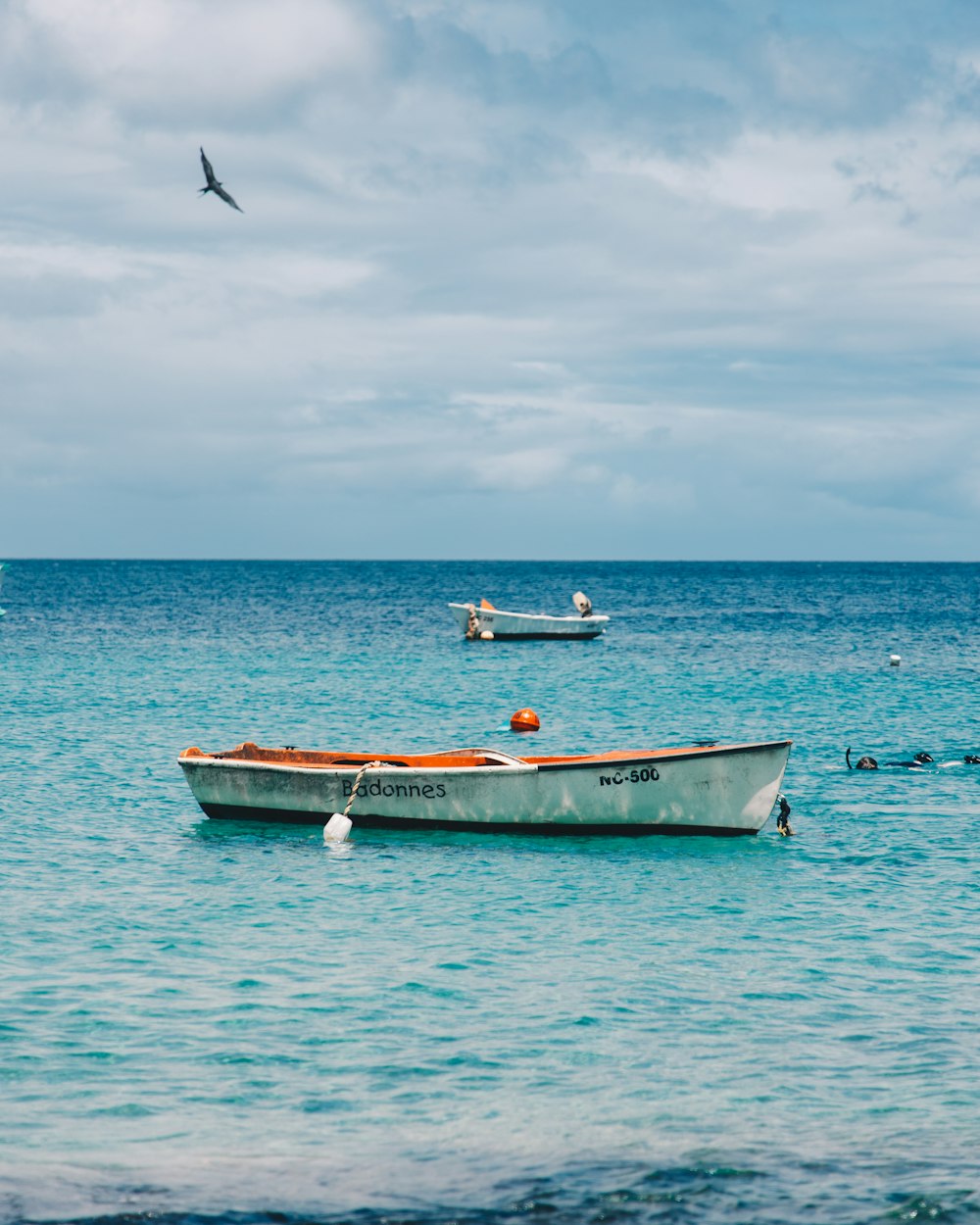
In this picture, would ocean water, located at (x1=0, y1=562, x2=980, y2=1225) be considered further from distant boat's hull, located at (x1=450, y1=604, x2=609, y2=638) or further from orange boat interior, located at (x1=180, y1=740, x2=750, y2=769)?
distant boat's hull, located at (x1=450, y1=604, x2=609, y2=638)

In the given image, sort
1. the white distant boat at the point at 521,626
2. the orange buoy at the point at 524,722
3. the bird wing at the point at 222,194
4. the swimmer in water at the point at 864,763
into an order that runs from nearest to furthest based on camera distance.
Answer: the bird wing at the point at 222,194, the swimmer in water at the point at 864,763, the orange buoy at the point at 524,722, the white distant boat at the point at 521,626

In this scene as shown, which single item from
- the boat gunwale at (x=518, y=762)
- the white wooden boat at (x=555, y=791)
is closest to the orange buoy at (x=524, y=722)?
the boat gunwale at (x=518, y=762)

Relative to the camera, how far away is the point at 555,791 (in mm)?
22484

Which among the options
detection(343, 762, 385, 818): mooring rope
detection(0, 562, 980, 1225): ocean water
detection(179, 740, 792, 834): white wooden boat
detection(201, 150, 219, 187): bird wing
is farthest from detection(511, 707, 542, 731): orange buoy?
detection(201, 150, 219, 187): bird wing

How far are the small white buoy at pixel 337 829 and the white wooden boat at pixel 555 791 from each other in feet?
2.03

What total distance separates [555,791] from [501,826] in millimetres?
1142

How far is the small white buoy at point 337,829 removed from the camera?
22250 millimetres

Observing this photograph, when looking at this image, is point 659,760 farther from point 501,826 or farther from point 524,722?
point 524,722

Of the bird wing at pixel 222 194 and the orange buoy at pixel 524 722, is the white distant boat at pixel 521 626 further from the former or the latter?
the bird wing at pixel 222 194

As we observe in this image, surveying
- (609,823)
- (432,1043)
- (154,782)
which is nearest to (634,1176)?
(432,1043)

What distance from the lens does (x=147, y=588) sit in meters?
151

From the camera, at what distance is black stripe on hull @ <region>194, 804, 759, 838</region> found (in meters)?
22.6

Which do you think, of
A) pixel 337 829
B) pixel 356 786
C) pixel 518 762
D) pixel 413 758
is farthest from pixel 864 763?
pixel 337 829

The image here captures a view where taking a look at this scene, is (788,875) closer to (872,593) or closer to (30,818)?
(30,818)
